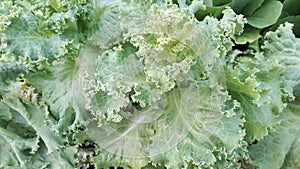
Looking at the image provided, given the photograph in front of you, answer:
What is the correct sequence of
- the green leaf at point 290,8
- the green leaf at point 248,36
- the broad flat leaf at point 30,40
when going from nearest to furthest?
the broad flat leaf at point 30,40 < the green leaf at point 248,36 < the green leaf at point 290,8

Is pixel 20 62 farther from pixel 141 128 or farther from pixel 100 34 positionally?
pixel 141 128

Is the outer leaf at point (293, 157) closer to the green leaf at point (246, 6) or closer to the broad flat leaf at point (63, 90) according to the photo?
the green leaf at point (246, 6)

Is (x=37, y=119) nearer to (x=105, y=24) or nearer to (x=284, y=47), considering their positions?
(x=105, y=24)

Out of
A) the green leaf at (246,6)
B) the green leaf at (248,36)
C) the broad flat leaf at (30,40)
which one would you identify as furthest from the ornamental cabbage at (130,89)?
the green leaf at (246,6)

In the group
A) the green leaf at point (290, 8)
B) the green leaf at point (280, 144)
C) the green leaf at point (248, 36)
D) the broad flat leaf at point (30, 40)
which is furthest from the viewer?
the green leaf at point (290, 8)

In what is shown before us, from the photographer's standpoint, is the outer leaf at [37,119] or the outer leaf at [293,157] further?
the outer leaf at [293,157]

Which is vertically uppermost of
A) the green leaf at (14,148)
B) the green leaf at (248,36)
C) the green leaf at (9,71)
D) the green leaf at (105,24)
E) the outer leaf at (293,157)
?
the green leaf at (9,71)

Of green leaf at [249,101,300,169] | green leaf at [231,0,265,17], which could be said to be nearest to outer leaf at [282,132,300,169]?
green leaf at [249,101,300,169]

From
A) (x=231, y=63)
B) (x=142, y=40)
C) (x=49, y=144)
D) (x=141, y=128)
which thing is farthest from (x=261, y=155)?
(x=49, y=144)
